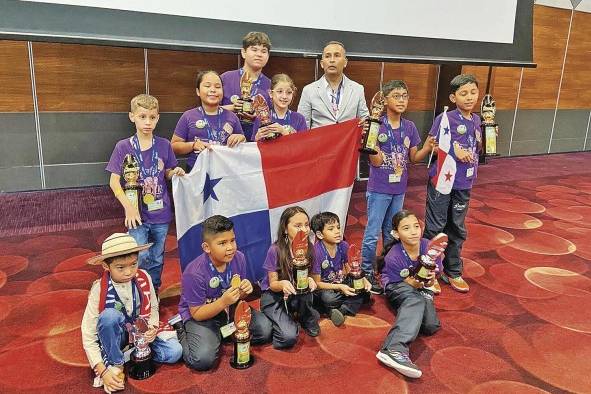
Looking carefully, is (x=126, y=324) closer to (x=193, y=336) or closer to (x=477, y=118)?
(x=193, y=336)

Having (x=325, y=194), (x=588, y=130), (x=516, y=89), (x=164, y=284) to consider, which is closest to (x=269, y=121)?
(x=325, y=194)

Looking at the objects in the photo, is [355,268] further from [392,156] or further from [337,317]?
[392,156]

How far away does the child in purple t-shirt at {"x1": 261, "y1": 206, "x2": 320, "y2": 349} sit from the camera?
2.17 meters

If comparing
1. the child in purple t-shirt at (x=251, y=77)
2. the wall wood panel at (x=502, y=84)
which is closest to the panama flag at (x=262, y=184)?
the child in purple t-shirt at (x=251, y=77)

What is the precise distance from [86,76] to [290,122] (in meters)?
2.79

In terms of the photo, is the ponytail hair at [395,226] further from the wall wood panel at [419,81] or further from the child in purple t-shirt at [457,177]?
the wall wood panel at [419,81]

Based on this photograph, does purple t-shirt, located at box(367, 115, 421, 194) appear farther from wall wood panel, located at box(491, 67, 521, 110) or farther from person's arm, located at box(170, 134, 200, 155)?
wall wood panel, located at box(491, 67, 521, 110)

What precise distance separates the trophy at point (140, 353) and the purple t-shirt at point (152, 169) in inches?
24.7

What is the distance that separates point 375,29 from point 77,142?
3.07 meters

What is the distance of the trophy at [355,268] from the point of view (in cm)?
226

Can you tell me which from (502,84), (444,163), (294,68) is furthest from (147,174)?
(502,84)

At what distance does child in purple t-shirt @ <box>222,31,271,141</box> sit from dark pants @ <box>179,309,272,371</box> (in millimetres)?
1126

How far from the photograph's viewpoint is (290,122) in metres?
2.74

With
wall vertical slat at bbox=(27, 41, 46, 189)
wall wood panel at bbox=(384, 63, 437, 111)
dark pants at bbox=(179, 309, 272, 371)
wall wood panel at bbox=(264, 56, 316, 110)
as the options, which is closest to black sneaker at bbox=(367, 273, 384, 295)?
dark pants at bbox=(179, 309, 272, 371)
